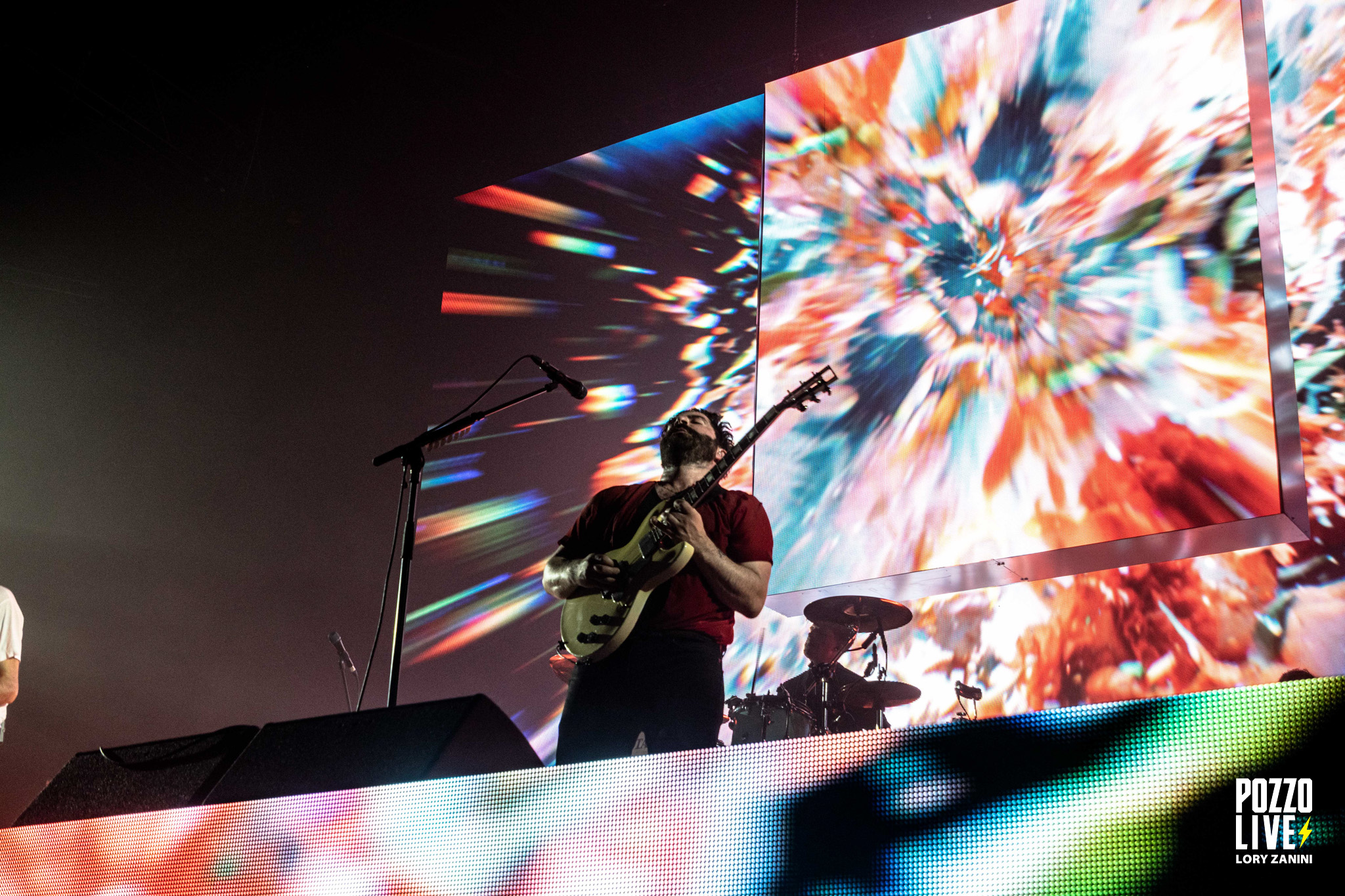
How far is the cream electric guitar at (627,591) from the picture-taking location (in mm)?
2021

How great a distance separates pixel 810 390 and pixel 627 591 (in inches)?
47.2

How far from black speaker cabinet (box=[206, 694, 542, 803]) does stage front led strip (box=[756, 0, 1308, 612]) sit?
1757 mm

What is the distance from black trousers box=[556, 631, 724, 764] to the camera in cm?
189

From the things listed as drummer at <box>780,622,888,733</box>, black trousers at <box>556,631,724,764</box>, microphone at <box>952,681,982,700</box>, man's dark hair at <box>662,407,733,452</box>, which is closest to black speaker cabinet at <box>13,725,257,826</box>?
black trousers at <box>556,631,724,764</box>

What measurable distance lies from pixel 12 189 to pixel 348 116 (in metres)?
1.77

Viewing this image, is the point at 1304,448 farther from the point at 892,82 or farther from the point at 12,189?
the point at 12,189

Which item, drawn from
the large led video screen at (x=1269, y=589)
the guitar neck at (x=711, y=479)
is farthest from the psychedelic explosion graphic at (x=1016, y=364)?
the guitar neck at (x=711, y=479)

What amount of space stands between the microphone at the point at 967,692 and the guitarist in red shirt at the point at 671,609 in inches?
43.7

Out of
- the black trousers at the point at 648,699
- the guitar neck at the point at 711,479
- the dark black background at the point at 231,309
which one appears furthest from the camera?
the dark black background at the point at 231,309

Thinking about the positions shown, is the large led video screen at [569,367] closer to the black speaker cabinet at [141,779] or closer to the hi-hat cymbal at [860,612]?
the hi-hat cymbal at [860,612]

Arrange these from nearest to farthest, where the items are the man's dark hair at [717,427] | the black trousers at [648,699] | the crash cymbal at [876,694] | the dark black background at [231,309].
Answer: the black trousers at [648,699] → the man's dark hair at [717,427] → the crash cymbal at [876,694] → the dark black background at [231,309]

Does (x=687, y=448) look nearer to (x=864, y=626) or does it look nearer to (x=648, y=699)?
(x=648, y=699)

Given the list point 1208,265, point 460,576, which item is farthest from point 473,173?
point 1208,265

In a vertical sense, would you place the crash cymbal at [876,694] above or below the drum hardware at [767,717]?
above
